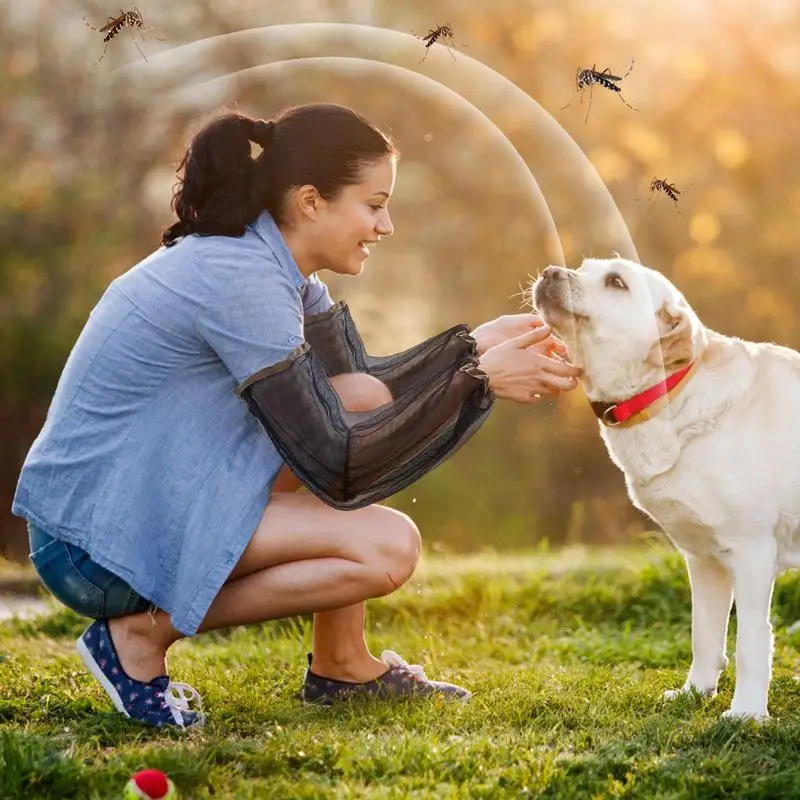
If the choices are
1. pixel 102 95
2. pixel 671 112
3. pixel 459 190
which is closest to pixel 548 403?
pixel 459 190

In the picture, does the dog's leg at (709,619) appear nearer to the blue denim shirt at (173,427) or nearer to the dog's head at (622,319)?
the dog's head at (622,319)

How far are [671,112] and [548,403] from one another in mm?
9027

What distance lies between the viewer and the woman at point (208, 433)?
3.19 metres

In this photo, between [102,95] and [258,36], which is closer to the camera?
[258,36]

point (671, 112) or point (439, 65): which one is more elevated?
point (671, 112)

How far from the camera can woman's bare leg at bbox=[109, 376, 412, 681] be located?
10.8 ft

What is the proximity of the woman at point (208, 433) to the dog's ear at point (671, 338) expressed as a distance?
258 millimetres

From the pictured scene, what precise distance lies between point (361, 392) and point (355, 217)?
569 mm

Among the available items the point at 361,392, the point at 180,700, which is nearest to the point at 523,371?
the point at 361,392

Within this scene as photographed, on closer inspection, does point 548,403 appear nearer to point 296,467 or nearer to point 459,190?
point 296,467

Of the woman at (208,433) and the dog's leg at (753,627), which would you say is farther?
A: the dog's leg at (753,627)

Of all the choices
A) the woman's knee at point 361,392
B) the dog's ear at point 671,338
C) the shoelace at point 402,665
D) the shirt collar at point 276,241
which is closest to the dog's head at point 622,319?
the dog's ear at point 671,338

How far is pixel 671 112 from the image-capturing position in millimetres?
12336

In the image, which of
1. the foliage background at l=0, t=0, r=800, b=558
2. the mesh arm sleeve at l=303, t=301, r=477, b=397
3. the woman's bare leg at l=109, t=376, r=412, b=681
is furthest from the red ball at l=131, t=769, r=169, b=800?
the foliage background at l=0, t=0, r=800, b=558
